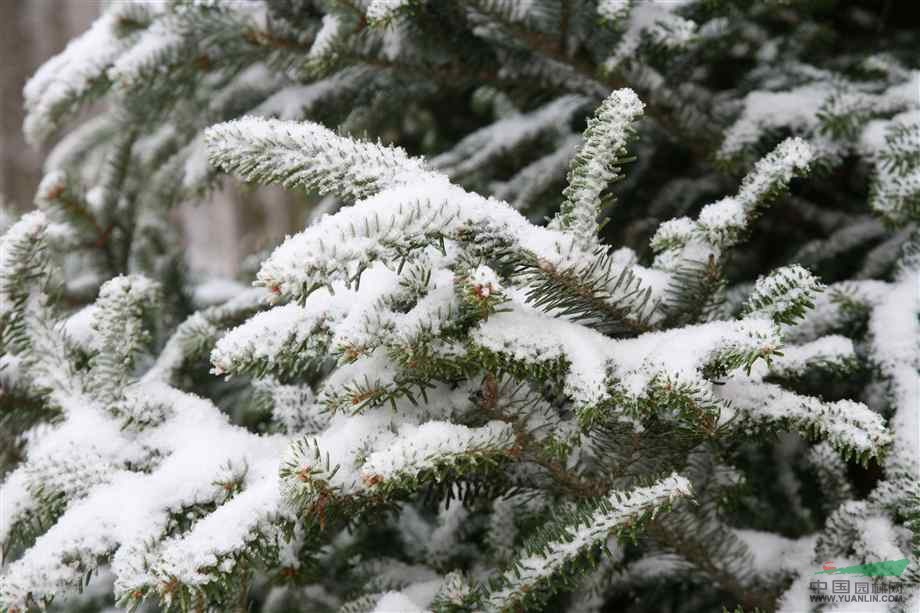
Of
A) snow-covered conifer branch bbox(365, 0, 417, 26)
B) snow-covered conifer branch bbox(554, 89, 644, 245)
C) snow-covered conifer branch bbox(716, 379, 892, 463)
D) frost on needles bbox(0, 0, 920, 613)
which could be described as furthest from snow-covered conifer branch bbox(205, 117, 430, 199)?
snow-covered conifer branch bbox(716, 379, 892, 463)

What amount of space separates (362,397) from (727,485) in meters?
0.41

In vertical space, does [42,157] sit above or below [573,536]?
below

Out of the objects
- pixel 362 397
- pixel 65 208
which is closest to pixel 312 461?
pixel 362 397

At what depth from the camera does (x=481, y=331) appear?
0.60 meters

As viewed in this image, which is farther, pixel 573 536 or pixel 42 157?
pixel 42 157

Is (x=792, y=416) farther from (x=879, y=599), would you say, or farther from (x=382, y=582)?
(x=382, y=582)

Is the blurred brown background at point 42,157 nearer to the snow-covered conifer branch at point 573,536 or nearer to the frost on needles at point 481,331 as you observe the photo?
the frost on needles at point 481,331

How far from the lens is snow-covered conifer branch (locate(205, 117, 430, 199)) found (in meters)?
0.61

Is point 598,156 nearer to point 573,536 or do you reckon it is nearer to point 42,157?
point 573,536

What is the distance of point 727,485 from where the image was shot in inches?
30.5

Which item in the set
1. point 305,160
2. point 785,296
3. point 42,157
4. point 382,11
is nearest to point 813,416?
point 785,296

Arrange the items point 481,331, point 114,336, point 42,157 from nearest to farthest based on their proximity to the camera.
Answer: point 481,331 < point 114,336 < point 42,157

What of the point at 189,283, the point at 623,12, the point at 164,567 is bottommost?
the point at 189,283

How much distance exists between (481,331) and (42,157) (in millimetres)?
4383
